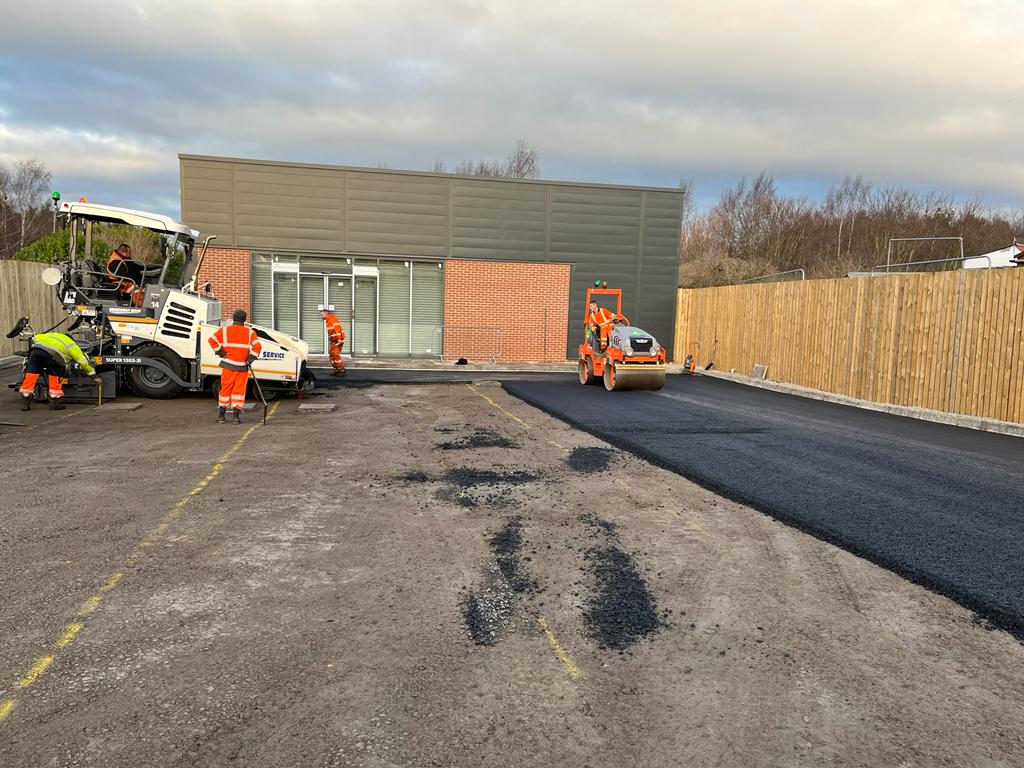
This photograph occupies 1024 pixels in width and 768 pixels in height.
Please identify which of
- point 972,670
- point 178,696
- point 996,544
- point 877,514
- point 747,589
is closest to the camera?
point 178,696

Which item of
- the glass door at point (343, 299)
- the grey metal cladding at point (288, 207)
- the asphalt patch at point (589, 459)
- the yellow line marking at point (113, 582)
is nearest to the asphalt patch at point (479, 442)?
the asphalt patch at point (589, 459)

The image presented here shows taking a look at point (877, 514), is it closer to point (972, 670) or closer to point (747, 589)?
point (747, 589)

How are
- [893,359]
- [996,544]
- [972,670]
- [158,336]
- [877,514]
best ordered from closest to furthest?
[972,670], [996,544], [877,514], [158,336], [893,359]

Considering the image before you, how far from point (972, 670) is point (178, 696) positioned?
11.8 feet

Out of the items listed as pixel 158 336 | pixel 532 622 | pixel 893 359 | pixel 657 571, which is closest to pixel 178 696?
pixel 532 622

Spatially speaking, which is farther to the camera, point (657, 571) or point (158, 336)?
point (158, 336)

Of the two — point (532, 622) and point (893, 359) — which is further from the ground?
point (893, 359)

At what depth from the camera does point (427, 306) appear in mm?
21500

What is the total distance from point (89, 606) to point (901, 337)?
1272 centimetres

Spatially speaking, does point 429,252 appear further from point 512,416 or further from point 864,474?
point 864,474

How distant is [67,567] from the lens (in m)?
4.25

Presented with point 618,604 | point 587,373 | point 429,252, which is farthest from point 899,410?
point 429,252

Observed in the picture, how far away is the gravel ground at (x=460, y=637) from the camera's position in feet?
8.63

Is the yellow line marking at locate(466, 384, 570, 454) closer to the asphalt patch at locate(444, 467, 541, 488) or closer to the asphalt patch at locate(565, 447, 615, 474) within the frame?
the asphalt patch at locate(565, 447, 615, 474)
